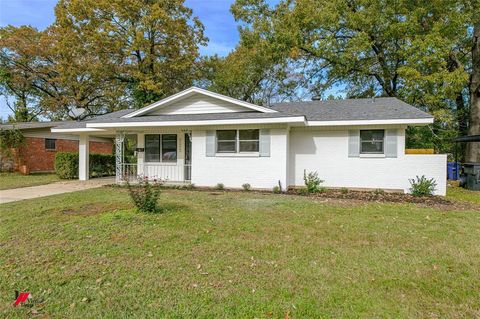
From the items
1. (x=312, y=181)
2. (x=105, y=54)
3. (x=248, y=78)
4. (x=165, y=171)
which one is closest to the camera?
(x=312, y=181)

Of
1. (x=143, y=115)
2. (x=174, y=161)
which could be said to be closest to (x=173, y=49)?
(x=143, y=115)

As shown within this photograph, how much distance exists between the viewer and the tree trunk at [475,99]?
48.4 feet

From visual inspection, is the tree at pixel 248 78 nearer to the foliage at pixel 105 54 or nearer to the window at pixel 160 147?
the foliage at pixel 105 54

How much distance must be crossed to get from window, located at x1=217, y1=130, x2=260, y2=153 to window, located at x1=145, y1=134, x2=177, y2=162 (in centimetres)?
250

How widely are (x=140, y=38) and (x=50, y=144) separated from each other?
10283 millimetres

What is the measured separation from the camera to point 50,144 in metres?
20.3

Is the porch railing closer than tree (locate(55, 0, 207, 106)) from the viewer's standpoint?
Yes

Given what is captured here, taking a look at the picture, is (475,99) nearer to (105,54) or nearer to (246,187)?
(246,187)

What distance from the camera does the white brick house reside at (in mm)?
10461

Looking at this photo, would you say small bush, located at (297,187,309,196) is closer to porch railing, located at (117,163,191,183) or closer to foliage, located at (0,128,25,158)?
porch railing, located at (117,163,191,183)

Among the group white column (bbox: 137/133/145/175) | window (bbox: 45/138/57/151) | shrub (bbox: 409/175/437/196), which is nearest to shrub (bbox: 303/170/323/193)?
shrub (bbox: 409/175/437/196)

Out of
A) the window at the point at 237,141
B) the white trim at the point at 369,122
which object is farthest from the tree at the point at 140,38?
the white trim at the point at 369,122

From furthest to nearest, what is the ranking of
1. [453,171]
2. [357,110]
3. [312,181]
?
[453,171]
[357,110]
[312,181]

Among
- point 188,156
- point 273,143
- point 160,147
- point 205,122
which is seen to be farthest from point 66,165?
point 273,143
